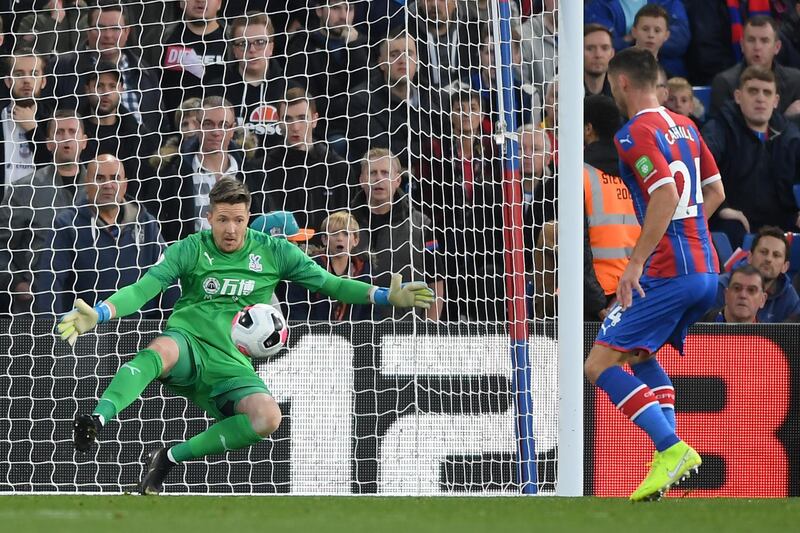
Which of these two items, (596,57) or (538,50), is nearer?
(538,50)

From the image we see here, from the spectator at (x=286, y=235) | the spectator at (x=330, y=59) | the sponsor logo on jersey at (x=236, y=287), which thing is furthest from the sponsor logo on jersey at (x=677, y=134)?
the spectator at (x=330, y=59)

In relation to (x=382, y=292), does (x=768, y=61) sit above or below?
above

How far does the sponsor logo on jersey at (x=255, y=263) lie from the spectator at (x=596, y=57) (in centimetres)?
331

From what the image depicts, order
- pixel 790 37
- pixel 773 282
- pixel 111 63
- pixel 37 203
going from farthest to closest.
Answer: pixel 790 37
pixel 111 63
pixel 773 282
pixel 37 203

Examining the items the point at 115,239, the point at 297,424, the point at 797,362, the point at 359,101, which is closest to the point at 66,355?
the point at 115,239

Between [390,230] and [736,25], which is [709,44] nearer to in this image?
[736,25]

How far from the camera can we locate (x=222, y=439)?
20.8ft

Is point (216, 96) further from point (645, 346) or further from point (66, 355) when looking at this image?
point (645, 346)

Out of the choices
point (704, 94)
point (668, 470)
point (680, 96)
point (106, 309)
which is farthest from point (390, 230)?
point (704, 94)

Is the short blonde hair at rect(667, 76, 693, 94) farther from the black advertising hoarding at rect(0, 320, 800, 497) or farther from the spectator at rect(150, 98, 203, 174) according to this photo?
the spectator at rect(150, 98, 203, 174)

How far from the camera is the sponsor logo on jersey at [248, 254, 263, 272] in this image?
6.54 meters

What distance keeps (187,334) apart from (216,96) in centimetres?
250

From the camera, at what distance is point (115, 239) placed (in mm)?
7949

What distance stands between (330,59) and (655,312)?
12.3 ft
